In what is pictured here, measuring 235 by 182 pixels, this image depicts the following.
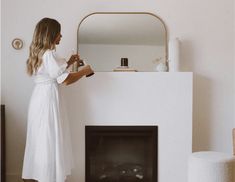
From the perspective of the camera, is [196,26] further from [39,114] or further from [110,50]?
[39,114]

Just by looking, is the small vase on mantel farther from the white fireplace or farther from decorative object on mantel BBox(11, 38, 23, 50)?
decorative object on mantel BBox(11, 38, 23, 50)

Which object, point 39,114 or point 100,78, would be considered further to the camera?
point 100,78

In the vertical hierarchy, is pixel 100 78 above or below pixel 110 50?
below

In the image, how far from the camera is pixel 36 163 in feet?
8.52

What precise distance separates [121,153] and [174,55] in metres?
1.01

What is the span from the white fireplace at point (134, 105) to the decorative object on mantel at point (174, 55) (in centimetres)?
9

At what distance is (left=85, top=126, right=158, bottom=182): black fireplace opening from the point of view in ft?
10.00

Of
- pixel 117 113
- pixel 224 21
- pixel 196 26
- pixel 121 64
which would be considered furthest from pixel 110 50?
pixel 224 21

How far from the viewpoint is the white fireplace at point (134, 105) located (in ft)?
9.86

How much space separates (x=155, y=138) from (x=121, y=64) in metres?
0.72

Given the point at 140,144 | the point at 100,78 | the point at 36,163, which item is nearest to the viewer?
the point at 36,163

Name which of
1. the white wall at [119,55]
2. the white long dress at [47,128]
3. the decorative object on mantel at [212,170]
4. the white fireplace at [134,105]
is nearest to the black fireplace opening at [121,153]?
the white fireplace at [134,105]

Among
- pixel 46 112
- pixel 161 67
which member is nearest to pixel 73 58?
pixel 46 112

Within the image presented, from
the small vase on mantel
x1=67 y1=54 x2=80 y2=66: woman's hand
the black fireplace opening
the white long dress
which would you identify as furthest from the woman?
the small vase on mantel
